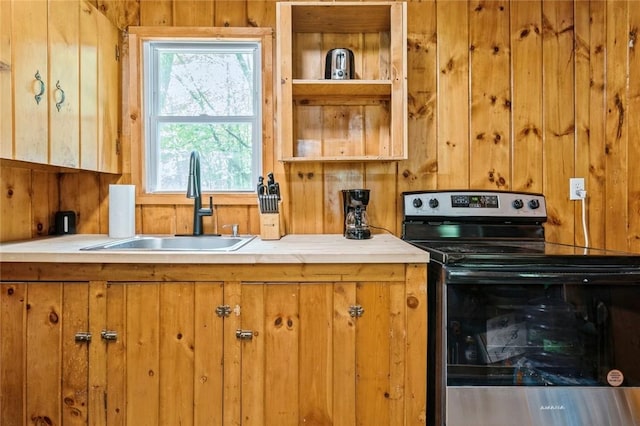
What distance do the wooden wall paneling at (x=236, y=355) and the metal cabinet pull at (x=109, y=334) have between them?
0.39 meters

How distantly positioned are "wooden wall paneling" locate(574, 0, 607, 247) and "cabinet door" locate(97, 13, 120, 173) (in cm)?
247

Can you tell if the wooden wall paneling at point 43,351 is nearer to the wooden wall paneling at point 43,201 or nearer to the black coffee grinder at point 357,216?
the wooden wall paneling at point 43,201

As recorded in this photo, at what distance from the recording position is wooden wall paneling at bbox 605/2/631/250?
1.96 metres

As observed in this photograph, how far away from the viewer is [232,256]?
131 centimetres

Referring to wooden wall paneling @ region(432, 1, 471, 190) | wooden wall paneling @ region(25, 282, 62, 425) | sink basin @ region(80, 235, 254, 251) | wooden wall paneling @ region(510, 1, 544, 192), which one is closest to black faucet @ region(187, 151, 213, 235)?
sink basin @ region(80, 235, 254, 251)

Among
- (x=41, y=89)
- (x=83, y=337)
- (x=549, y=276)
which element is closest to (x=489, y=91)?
(x=549, y=276)

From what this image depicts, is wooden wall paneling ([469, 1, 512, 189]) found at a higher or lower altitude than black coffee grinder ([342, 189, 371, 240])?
higher

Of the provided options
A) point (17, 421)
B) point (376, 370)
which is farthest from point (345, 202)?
point (17, 421)

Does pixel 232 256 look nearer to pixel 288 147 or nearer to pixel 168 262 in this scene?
pixel 168 262

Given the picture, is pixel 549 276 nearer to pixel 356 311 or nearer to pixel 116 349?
pixel 356 311

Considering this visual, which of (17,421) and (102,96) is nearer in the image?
(17,421)

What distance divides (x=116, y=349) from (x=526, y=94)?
7.43 feet

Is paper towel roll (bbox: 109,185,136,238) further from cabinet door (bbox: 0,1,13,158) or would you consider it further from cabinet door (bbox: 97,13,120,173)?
cabinet door (bbox: 0,1,13,158)

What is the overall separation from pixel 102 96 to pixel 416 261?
1677 mm
